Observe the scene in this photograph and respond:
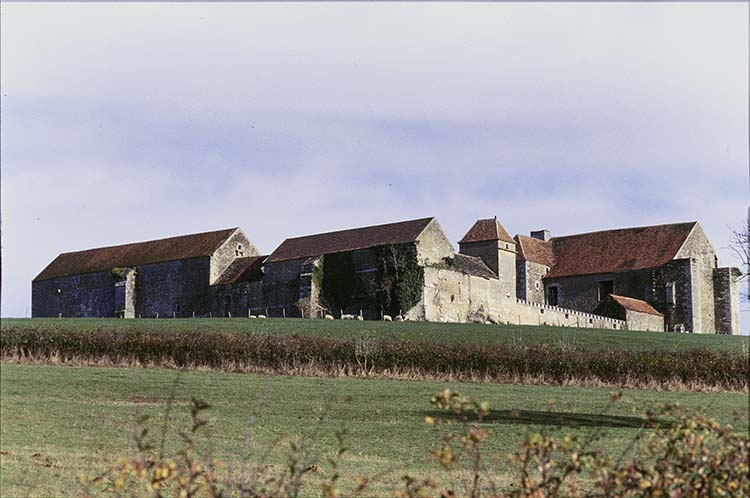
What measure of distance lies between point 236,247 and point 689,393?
38.2 metres

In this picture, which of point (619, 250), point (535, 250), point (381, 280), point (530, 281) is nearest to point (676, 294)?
point (619, 250)

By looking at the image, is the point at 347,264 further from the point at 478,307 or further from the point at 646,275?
the point at 646,275

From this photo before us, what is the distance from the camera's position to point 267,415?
18.3 metres

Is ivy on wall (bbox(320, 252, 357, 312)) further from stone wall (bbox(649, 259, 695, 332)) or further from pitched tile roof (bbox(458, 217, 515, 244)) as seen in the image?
stone wall (bbox(649, 259, 695, 332))

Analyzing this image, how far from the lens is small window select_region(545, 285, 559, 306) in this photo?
62844 mm

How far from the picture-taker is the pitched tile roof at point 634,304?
56625mm

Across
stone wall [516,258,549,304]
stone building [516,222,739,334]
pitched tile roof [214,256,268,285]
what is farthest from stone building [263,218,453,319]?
stone building [516,222,739,334]

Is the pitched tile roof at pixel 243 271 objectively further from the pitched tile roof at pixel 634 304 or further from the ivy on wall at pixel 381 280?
the pitched tile roof at pixel 634 304

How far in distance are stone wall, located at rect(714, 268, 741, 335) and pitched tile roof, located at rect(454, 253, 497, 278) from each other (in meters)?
14.4

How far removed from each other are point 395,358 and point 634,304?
111 feet

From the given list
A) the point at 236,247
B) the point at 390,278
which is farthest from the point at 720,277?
the point at 236,247

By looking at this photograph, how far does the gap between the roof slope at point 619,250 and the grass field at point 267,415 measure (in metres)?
36.5

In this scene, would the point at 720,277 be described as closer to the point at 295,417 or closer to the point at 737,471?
the point at 295,417

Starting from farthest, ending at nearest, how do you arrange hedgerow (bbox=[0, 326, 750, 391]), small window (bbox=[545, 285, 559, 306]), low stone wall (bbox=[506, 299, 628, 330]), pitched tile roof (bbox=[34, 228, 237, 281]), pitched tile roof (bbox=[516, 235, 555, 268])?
pitched tile roof (bbox=[516, 235, 555, 268])
small window (bbox=[545, 285, 559, 306])
pitched tile roof (bbox=[34, 228, 237, 281])
low stone wall (bbox=[506, 299, 628, 330])
hedgerow (bbox=[0, 326, 750, 391])
